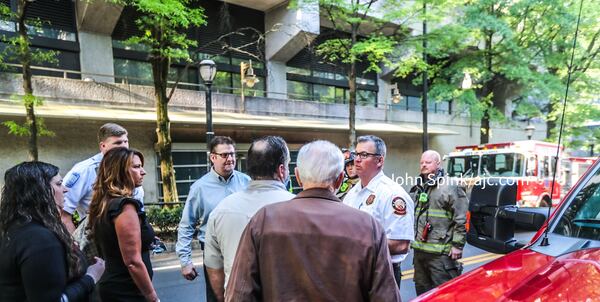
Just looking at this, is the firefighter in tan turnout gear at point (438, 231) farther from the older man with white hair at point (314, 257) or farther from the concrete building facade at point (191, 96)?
the concrete building facade at point (191, 96)

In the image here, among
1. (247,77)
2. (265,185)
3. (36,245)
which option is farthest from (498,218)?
(247,77)

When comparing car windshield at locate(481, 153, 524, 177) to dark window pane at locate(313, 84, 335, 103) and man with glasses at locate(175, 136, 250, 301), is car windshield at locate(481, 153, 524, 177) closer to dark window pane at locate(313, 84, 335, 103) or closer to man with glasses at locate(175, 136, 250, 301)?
dark window pane at locate(313, 84, 335, 103)

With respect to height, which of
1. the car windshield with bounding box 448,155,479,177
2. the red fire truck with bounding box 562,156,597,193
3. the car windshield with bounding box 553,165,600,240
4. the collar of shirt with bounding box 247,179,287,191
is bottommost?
the red fire truck with bounding box 562,156,597,193

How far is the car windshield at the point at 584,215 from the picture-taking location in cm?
206

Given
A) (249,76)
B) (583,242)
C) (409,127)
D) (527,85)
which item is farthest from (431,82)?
(583,242)

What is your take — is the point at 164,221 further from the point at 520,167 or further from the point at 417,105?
the point at 417,105

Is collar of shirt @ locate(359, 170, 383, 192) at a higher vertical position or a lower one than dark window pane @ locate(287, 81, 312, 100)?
lower

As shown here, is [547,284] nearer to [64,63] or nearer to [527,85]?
[64,63]

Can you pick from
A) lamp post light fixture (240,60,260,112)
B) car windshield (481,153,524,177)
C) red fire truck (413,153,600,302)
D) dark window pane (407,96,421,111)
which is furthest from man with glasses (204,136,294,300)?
dark window pane (407,96,421,111)

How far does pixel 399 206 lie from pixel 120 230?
2018 mm

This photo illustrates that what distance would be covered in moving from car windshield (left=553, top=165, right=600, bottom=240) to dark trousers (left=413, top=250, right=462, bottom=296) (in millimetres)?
1617

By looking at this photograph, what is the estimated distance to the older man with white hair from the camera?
1574 mm

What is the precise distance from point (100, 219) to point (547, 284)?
252 cm

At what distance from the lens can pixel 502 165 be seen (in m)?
11.9
